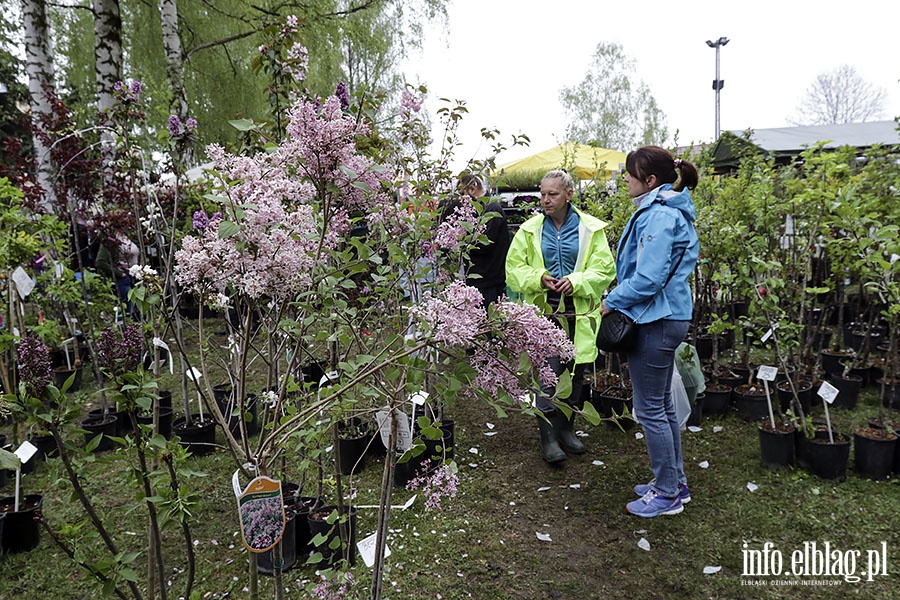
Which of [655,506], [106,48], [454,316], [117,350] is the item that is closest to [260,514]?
[117,350]

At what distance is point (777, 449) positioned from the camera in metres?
3.13

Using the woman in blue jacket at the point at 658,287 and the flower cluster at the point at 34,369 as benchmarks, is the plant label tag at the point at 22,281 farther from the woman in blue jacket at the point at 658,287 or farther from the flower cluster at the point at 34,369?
the woman in blue jacket at the point at 658,287

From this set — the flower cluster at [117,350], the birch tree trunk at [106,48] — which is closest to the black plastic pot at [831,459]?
the flower cluster at [117,350]

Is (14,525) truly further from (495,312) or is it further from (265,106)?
(265,106)

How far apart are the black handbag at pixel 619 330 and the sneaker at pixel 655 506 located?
2.59ft

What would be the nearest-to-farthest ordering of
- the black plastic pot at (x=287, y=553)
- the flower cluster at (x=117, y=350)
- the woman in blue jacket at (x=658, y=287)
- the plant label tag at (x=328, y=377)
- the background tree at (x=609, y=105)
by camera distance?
the flower cluster at (x=117, y=350) → the plant label tag at (x=328, y=377) → the black plastic pot at (x=287, y=553) → the woman in blue jacket at (x=658, y=287) → the background tree at (x=609, y=105)

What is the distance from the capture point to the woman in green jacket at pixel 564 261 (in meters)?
2.96

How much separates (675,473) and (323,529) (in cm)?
170

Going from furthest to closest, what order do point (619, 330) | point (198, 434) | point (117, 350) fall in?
point (198, 434), point (619, 330), point (117, 350)

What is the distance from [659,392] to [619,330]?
1.21 feet

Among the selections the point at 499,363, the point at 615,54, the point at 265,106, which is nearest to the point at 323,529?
the point at 499,363

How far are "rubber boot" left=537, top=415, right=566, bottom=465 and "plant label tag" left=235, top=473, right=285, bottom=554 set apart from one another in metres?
2.21

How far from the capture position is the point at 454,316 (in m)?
1.12

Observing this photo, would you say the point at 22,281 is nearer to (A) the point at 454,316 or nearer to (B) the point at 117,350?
(B) the point at 117,350
